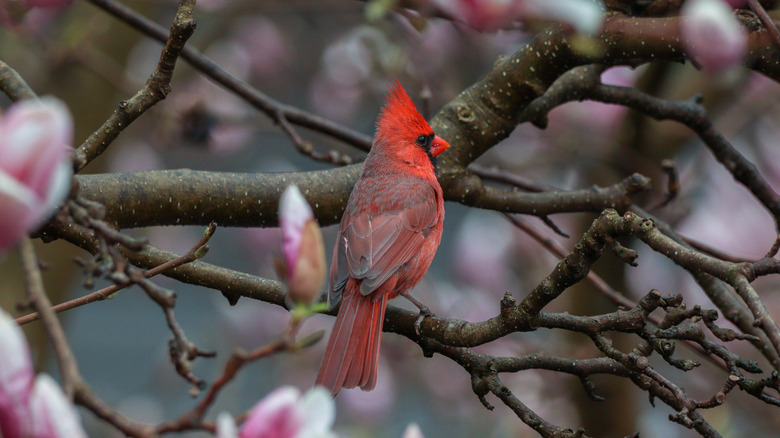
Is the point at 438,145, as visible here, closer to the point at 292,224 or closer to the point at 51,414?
the point at 292,224

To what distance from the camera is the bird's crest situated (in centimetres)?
309

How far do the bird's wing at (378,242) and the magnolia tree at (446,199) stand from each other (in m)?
0.10

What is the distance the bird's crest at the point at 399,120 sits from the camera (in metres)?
3.09

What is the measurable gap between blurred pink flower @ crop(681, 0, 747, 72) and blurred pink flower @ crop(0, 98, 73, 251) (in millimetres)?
1406

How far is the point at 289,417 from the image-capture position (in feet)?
3.03

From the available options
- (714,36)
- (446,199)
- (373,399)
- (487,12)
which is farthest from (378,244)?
(373,399)

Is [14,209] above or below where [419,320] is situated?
above

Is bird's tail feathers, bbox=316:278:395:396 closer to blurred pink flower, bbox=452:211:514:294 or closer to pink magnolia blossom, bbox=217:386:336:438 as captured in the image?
pink magnolia blossom, bbox=217:386:336:438

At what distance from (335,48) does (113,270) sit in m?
3.77

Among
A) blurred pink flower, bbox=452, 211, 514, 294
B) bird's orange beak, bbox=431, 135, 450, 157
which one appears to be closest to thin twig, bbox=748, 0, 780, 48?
bird's orange beak, bbox=431, 135, 450, 157

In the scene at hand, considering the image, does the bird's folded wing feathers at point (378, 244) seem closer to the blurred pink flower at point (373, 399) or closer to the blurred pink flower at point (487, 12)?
the blurred pink flower at point (487, 12)

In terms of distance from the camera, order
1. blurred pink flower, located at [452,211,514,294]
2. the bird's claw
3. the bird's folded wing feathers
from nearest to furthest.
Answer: the bird's claw, the bird's folded wing feathers, blurred pink flower, located at [452,211,514,294]

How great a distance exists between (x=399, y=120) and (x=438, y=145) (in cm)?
57

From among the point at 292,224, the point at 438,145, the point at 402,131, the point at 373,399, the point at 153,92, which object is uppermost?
the point at 292,224
